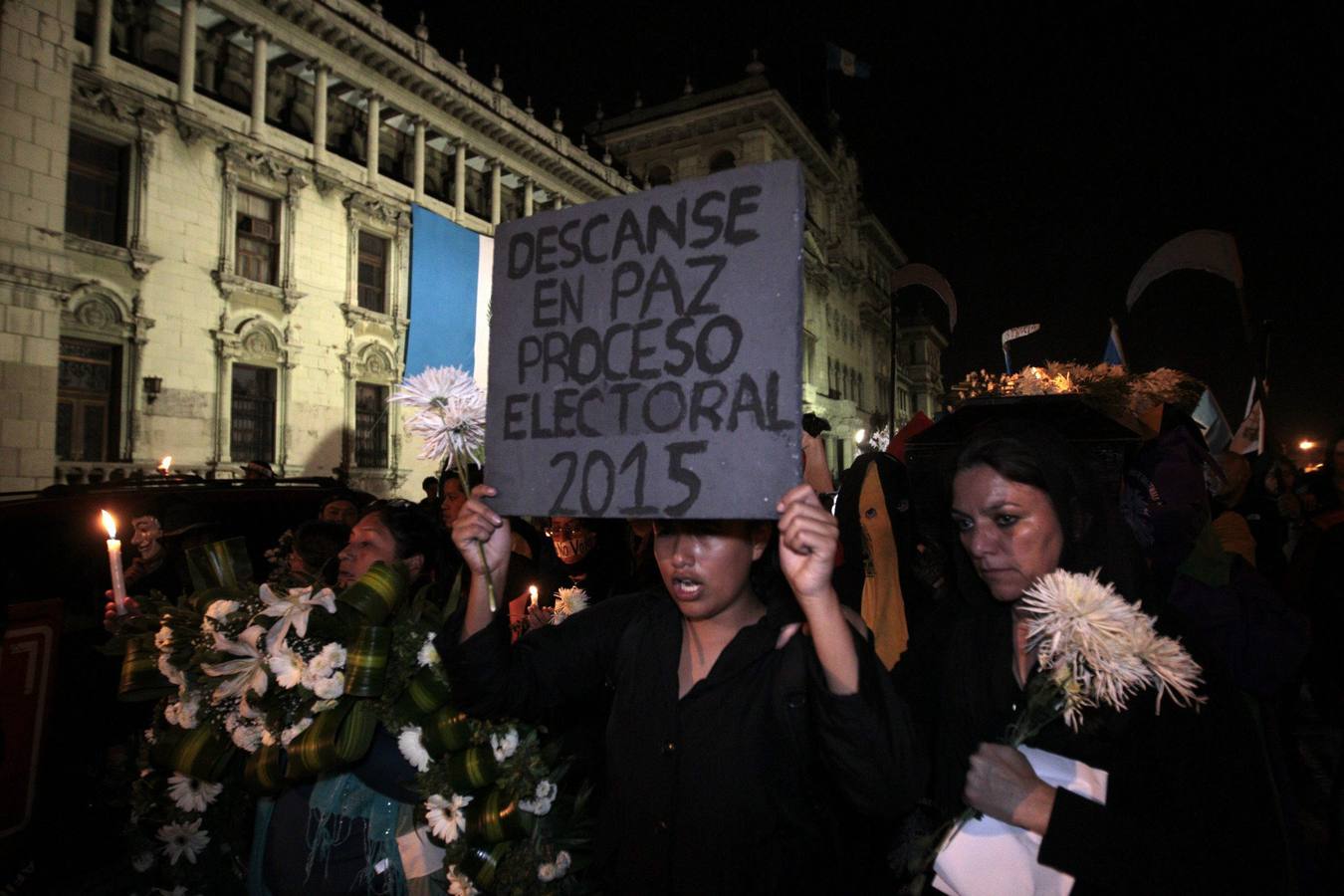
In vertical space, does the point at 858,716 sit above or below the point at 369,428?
below

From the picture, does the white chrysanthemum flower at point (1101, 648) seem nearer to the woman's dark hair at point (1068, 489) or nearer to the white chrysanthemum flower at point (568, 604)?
the woman's dark hair at point (1068, 489)

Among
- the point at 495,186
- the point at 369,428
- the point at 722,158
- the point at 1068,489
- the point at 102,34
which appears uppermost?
the point at 722,158

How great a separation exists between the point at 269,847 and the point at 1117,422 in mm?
5131

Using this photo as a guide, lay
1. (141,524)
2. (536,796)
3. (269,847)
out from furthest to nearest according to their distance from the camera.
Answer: (141,524)
(269,847)
(536,796)

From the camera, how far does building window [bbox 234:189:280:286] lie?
17.9 m

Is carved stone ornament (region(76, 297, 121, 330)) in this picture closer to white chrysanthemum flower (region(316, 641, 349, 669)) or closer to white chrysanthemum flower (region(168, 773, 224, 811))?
white chrysanthemum flower (region(168, 773, 224, 811))

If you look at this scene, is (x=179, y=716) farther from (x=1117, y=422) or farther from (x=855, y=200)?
(x=855, y=200)

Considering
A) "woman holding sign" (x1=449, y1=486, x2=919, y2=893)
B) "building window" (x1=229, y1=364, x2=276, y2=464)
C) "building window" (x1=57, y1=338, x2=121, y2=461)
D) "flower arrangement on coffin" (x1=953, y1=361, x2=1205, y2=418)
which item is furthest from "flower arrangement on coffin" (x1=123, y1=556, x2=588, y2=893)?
"building window" (x1=229, y1=364, x2=276, y2=464)

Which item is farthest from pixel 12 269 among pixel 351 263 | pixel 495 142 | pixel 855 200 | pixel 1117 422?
pixel 855 200

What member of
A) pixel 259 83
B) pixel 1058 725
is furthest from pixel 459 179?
pixel 1058 725

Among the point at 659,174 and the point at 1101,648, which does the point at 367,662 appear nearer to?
the point at 1101,648

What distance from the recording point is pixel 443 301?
20.1 metres

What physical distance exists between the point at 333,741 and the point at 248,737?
0.39 m

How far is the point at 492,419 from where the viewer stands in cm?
208
